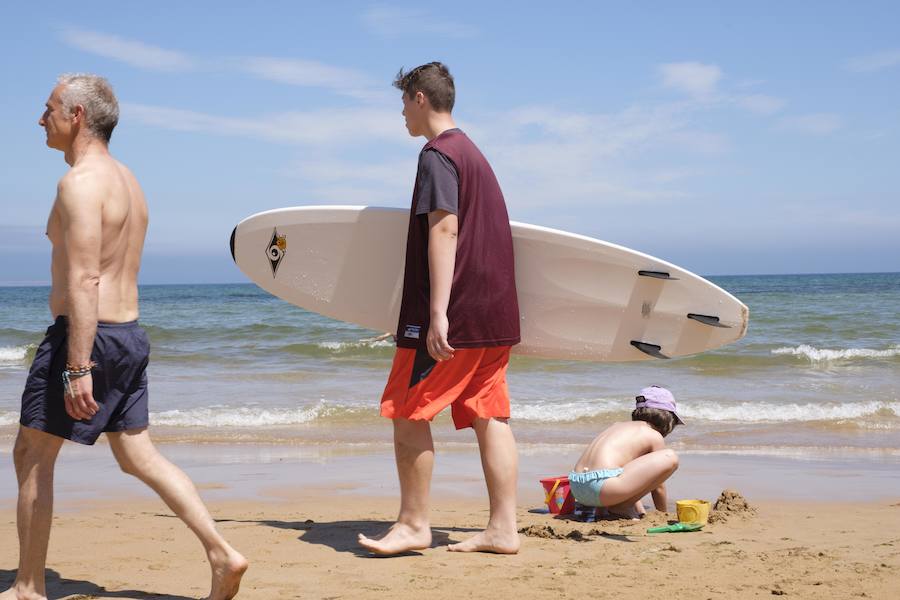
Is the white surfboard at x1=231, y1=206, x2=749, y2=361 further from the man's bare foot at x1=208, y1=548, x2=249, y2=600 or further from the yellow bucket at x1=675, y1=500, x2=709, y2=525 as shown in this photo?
the man's bare foot at x1=208, y1=548, x2=249, y2=600

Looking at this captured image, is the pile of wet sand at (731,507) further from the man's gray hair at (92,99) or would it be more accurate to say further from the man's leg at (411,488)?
the man's gray hair at (92,99)

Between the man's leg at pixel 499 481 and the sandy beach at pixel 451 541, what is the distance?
0.07 m

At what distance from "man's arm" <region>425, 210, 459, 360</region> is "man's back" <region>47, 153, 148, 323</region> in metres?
0.97

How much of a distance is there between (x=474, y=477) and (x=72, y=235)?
3484mm

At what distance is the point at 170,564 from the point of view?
340cm

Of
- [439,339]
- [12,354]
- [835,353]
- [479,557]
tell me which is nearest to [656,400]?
[479,557]

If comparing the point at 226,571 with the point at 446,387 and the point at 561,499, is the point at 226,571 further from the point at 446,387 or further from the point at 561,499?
the point at 561,499

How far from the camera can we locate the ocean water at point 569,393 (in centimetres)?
748

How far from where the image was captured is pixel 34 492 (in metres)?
2.64

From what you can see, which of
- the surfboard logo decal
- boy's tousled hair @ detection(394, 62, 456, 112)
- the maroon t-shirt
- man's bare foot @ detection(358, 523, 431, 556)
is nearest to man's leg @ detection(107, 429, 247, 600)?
man's bare foot @ detection(358, 523, 431, 556)

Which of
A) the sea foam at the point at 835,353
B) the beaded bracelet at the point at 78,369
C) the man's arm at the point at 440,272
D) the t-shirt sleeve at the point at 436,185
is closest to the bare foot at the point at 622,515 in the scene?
the man's arm at the point at 440,272

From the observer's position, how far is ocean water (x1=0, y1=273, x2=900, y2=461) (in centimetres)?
748

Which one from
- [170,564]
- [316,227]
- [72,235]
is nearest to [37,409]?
[72,235]

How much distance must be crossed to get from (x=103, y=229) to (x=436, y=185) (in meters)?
1.14
